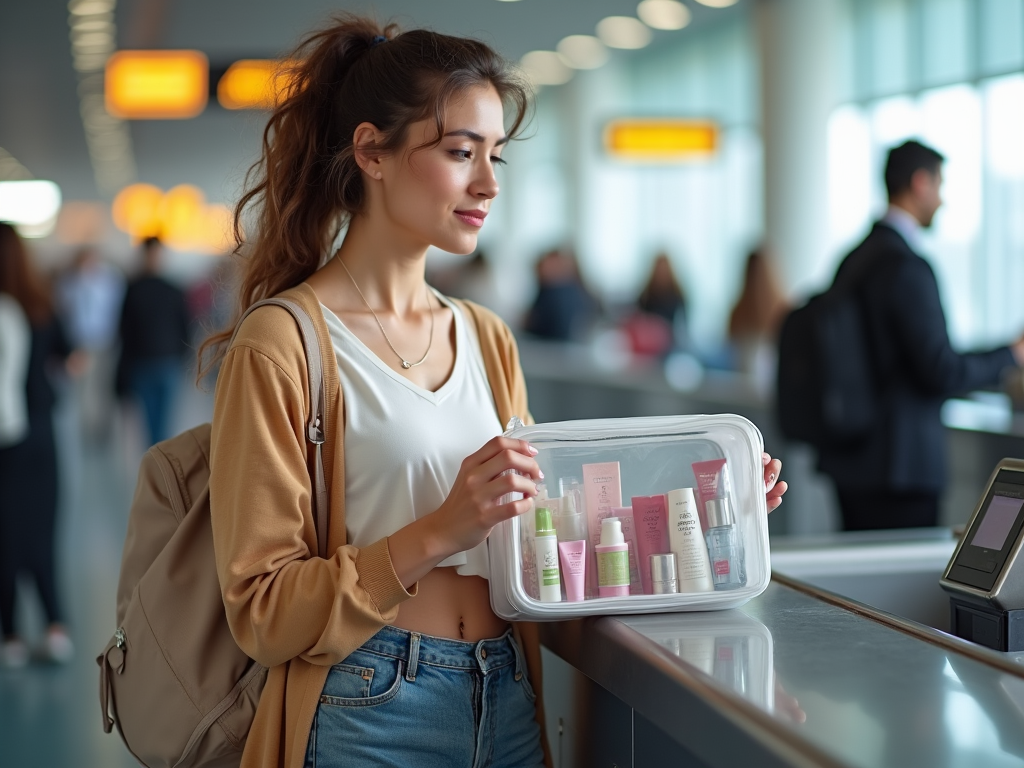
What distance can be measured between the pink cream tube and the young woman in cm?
14

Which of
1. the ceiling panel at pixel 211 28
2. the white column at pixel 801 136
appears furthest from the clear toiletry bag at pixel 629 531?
the white column at pixel 801 136

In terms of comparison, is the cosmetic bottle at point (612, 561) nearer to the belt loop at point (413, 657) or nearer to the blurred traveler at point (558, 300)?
the belt loop at point (413, 657)

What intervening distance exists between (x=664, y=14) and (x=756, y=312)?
19.9ft

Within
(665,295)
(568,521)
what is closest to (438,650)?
(568,521)

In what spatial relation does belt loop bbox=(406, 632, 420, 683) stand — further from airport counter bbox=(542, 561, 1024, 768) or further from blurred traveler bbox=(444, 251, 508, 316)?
blurred traveler bbox=(444, 251, 508, 316)

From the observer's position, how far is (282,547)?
161cm

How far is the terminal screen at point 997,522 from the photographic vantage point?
179 cm

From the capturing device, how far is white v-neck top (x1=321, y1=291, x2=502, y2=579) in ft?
5.57

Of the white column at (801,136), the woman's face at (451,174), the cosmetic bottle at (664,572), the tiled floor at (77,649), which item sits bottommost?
the tiled floor at (77,649)

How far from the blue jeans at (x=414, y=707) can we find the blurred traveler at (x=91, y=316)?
1239 centimetres

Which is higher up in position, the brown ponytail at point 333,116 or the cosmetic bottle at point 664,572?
the brown ponytail at point 333,116

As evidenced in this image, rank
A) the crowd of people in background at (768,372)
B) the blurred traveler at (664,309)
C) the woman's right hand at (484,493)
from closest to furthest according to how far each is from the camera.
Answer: the woman's right hand at (484,493) < the crowd of people in background at (768,372) < the blurred traveler at (664,309)

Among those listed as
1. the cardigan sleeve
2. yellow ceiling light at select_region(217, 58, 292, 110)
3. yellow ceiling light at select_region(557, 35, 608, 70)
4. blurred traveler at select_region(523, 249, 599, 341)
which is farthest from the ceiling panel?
the cardigan sleeve

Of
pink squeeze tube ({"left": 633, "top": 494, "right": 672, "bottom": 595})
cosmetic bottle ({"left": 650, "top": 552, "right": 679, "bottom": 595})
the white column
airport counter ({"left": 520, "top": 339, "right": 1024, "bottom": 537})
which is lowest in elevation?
airport counter ({"left": 520, "top": 339, "right": 1024, "bottom": 537})
